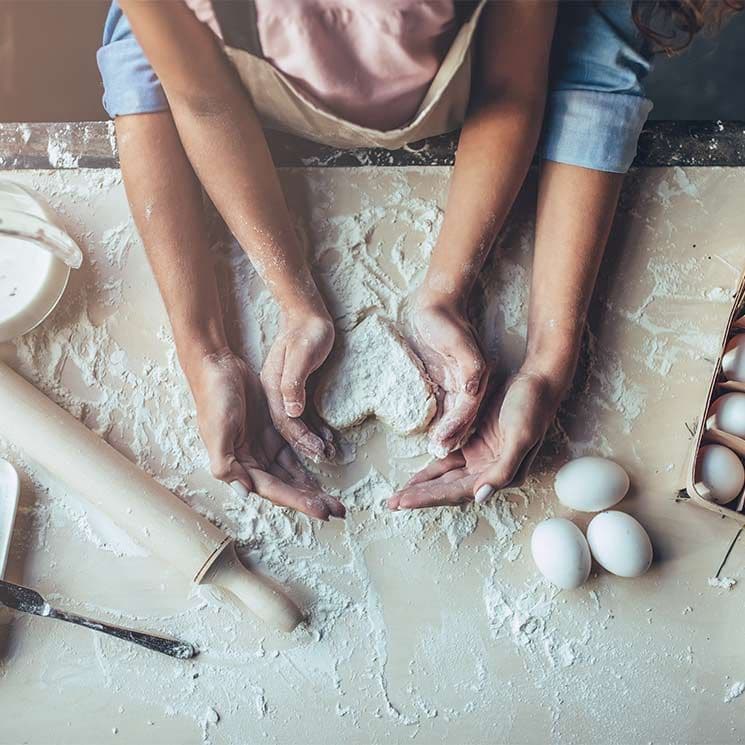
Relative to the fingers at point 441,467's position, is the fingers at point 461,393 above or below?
above

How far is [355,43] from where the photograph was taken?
2.05 feet

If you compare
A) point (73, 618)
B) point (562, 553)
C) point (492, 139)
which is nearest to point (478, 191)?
point (492, 139)

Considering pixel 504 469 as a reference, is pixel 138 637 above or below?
below

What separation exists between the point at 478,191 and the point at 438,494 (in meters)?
0.30

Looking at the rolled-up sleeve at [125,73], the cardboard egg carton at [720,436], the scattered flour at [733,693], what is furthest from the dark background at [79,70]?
the scattered flour at [733,693]

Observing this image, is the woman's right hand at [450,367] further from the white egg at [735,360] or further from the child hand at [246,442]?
the white egg at [735,360]

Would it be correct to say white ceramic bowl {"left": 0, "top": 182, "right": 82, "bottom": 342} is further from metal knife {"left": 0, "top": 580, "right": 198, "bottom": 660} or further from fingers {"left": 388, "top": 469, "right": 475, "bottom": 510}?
fingers {"left": 388, "top": 469, "right": 475, "bottom": 510}

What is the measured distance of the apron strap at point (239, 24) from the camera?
612 millimetres

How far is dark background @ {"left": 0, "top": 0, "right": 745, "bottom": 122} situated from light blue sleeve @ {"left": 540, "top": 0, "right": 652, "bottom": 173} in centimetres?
11

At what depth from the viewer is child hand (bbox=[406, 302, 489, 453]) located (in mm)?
737

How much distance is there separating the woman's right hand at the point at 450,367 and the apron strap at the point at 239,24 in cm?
28

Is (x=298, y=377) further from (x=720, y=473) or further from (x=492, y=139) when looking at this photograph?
(x=720, y=473)

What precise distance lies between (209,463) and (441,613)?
0.28 meters

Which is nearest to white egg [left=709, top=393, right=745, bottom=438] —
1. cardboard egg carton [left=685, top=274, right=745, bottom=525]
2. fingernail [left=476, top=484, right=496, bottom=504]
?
cardboard egg carton [left=685, top=274, right=745, bottom=525]
